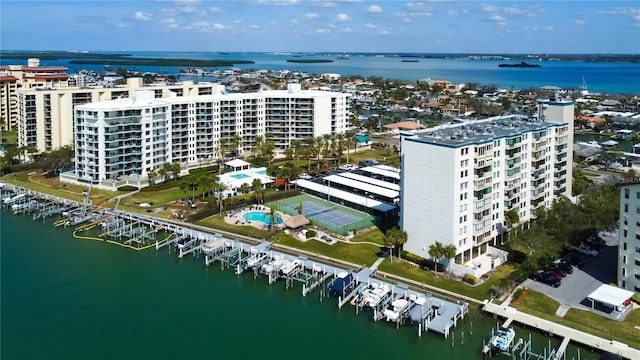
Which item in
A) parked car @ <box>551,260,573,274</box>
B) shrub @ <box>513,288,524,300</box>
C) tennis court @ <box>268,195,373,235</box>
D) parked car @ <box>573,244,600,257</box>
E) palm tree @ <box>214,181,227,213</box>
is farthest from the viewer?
palm tree @ <box>214,181,227,213</box>

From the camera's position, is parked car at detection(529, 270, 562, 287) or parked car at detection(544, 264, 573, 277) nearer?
parked car at detection(529, 270, 562, 287)

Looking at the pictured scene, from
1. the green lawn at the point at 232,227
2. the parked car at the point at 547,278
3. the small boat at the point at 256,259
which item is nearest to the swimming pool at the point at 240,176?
the green lawn at the point at 232,227

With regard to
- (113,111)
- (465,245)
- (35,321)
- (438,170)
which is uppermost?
(113,111)

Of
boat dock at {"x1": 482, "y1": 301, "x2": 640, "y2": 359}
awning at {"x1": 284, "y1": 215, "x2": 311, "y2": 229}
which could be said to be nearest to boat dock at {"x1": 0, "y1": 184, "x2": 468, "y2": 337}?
boat dock at {"x1": 482, "y1": 301, "x2": 640, "y2": 359}

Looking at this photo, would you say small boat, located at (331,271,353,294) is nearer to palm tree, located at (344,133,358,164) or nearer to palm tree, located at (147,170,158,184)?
palm tree, located at (147,170,158,184)

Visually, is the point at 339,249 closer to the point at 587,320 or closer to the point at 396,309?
the point at 396,309

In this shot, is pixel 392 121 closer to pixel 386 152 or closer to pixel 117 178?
pixel 386 152

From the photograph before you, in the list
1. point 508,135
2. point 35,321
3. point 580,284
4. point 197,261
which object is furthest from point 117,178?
point 580,284
